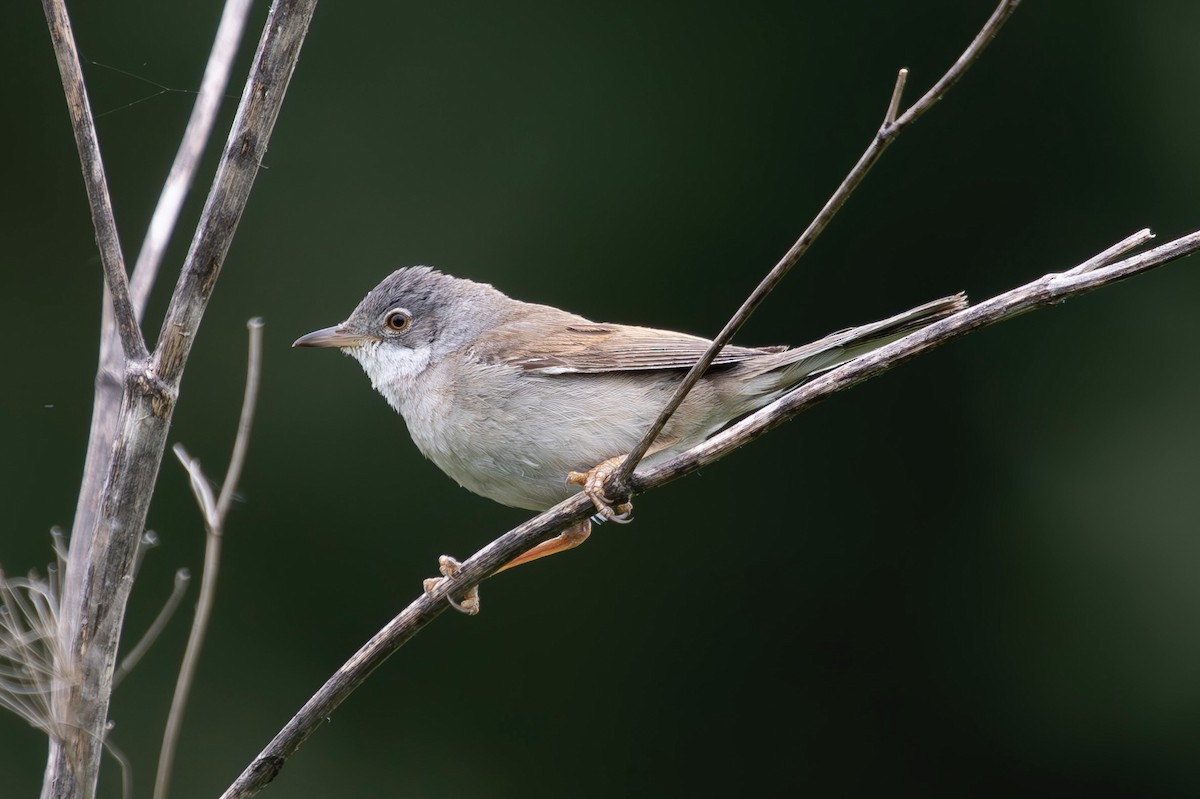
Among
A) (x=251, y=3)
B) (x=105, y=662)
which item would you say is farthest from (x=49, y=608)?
(x=251, y=3)

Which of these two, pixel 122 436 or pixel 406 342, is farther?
pixel 406 342

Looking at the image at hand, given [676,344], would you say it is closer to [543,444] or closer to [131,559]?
[543,444]

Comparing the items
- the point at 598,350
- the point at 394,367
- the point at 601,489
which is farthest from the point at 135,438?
the point at 394,367

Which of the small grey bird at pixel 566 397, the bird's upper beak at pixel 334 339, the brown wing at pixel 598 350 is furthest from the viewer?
the bird's upper beak at pixel 334 339

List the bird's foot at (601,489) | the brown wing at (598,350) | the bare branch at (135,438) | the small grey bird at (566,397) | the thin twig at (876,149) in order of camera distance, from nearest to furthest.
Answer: the thin twig at (876,149) < the bare branch at (135,438) < the bird's foot at (601,489) < the small grey bird at (566,397) < the brown wing at (598,350)

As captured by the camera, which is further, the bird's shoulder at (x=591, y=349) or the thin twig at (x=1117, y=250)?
the bird's shoulder at (x=591, y=349)

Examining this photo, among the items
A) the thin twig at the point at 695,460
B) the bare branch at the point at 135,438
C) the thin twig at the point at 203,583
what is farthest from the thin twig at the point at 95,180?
the thin twig at the point at 695,460

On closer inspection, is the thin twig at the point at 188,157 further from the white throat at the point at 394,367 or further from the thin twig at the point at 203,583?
the white throat at the point at 394,367
